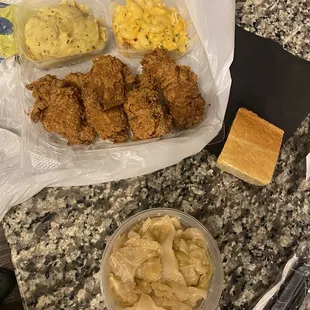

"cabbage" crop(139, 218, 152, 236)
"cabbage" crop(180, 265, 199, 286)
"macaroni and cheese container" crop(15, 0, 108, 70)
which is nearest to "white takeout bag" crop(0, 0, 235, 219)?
"macaroni and cheese container" crop(15, 0, 108, 70)

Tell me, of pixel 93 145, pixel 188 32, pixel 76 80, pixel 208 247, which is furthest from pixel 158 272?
pixel 188 32

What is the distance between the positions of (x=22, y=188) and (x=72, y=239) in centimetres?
15

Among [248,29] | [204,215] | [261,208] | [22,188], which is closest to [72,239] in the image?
[22,188]

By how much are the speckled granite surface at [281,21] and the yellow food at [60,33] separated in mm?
355

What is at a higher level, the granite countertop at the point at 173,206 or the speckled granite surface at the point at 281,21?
the speckled granite surface at the point at 281,21

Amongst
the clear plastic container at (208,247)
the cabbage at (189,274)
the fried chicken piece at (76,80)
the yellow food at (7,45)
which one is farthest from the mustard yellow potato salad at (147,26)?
the cabbage at (189,274)

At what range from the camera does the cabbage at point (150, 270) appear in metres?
0.98

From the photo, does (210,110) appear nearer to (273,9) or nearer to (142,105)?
(142,105)

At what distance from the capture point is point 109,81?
1.08 m

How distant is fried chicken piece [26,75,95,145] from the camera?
42.0 inches

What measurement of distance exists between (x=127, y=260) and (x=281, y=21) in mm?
679

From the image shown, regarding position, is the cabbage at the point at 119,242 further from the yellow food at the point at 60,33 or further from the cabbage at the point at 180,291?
the yellow food at the point at 60,33

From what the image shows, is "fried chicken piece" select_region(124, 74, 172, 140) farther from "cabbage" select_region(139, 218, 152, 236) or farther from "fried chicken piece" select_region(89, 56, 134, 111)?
"cabbage" select_region(139, 218, 152, 236)

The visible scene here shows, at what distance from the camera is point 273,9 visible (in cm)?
125
